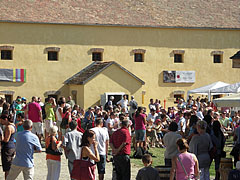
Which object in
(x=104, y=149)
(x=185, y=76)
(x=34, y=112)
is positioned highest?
(x=185, y=76)

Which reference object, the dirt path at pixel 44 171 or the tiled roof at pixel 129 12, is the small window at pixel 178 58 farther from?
the dirt path at pixel 44 171

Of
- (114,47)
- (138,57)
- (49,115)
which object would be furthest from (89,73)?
(49,115)

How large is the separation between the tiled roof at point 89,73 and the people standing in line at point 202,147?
69.6ft

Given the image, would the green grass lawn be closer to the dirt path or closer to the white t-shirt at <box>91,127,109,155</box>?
the dirt path

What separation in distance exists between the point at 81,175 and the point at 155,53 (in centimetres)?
2625

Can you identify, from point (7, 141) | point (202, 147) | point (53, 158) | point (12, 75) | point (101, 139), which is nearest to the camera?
point (202, 147)

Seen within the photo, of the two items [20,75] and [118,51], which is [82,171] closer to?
[20,75]

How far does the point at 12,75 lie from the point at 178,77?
11.0m

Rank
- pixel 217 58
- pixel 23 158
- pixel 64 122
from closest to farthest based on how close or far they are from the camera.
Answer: pixel 23 158
pixel 64 122
pixel 217 58

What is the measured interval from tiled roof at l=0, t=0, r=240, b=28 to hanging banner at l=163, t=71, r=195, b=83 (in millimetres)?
3204

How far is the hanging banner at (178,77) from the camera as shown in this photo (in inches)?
1415

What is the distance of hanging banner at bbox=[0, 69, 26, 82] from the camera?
32.7 m

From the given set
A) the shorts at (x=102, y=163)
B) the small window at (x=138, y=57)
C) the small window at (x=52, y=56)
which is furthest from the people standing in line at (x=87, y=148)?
A: the small window at (x=138, y=57)

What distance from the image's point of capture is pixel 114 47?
114 ft
